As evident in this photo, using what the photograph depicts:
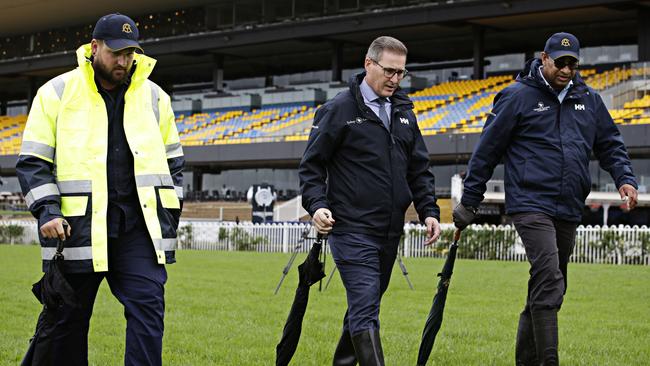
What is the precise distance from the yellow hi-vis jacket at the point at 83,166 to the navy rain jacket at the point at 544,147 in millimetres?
2392

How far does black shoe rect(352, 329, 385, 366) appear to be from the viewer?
5781 mm

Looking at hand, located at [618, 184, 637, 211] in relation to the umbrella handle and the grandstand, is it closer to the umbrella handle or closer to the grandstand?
the umbrella handle

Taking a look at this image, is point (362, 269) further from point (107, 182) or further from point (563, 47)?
point (563, 47)

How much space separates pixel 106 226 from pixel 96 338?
12.2ft

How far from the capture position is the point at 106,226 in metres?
5.26

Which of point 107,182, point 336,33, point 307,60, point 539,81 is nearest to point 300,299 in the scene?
point 107,182

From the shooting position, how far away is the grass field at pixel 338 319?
7.96 m

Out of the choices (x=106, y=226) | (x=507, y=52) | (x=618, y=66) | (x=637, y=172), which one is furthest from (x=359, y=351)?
(x=507, y=52)

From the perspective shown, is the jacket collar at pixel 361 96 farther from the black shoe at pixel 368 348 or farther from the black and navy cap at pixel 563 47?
the black shoe at pixel 368 348

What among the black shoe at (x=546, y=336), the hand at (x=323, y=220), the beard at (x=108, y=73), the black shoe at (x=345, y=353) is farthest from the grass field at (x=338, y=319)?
the beard at (x=108, y=73)

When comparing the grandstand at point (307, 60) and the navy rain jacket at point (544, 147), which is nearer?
the navy rain jacket at point (544, 147)

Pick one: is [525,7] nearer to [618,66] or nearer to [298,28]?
[618,66]

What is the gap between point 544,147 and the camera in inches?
267

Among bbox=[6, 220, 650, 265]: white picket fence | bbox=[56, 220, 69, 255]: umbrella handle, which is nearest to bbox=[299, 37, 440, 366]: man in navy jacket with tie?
bbox=[56, 220, 69, 255]: umbrella handle
